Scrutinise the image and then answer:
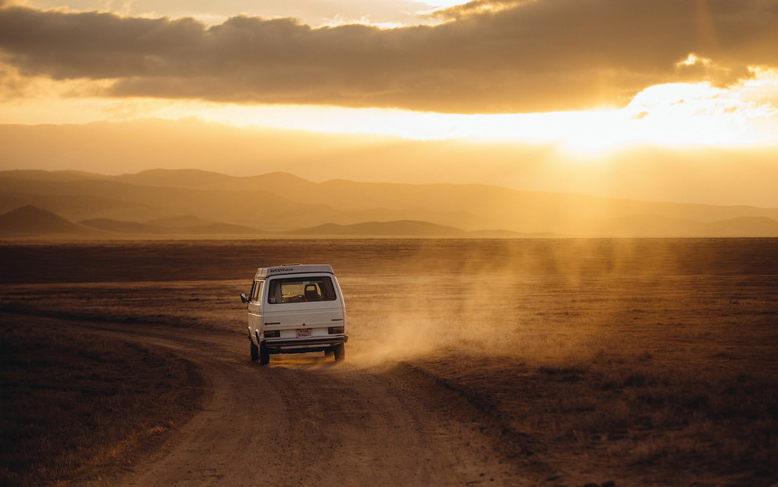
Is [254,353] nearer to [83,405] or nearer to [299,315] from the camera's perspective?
[299,315]

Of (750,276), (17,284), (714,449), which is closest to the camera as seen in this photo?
(714,449)

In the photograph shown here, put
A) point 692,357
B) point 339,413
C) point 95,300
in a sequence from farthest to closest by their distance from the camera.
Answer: point 95,300
point 692,357
point 339,413

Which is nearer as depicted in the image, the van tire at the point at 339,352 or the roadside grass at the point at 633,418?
the roadside grass at the point at 633,418

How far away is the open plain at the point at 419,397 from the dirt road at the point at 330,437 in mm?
46

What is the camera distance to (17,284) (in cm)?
6188

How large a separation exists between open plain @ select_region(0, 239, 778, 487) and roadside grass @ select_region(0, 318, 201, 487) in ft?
0.20

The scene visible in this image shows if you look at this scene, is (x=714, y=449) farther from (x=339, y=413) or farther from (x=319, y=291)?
(x=319, y=291)

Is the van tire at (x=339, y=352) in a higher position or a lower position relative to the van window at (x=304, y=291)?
lower

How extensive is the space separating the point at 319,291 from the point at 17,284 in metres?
49.8

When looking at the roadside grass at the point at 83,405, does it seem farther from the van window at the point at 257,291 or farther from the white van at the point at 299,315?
the van window at the point at 257,291

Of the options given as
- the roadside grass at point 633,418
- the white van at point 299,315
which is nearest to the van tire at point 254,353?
the white van at point 299,315

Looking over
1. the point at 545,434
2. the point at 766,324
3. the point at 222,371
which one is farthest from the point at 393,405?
the point at 766,324

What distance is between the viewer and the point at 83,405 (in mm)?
14664

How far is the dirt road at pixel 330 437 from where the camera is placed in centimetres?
873
